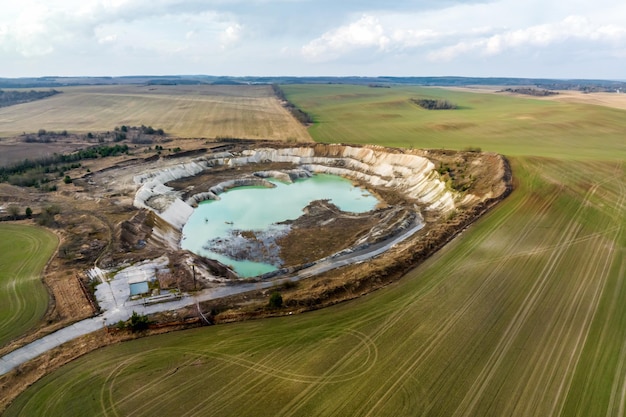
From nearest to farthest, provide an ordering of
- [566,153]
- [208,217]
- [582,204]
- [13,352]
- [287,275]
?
1. [13,352]
2. [287,275]
3. [582,204]
4. [208,217]
5. [566,153]

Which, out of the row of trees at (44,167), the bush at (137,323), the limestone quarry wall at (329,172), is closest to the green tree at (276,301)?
the bush at (137,323)

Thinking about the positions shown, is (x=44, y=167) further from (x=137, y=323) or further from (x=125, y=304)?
(x=137, y=323)

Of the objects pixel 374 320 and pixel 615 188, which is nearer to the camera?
pixel 374 320

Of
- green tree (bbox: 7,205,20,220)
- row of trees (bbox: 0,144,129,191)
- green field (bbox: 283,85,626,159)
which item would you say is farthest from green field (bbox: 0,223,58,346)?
green field (bbox: 283,85,626,159)

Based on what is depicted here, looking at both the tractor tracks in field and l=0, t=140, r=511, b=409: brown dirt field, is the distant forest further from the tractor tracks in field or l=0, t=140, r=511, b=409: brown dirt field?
the tractor tracks in field

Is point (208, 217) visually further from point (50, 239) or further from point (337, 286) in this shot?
point (337, 286)

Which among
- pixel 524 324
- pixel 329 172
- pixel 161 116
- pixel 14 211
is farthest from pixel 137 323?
pixel 161 116

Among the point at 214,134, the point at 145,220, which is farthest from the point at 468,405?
the point at 214,134

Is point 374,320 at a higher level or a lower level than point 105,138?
lower
